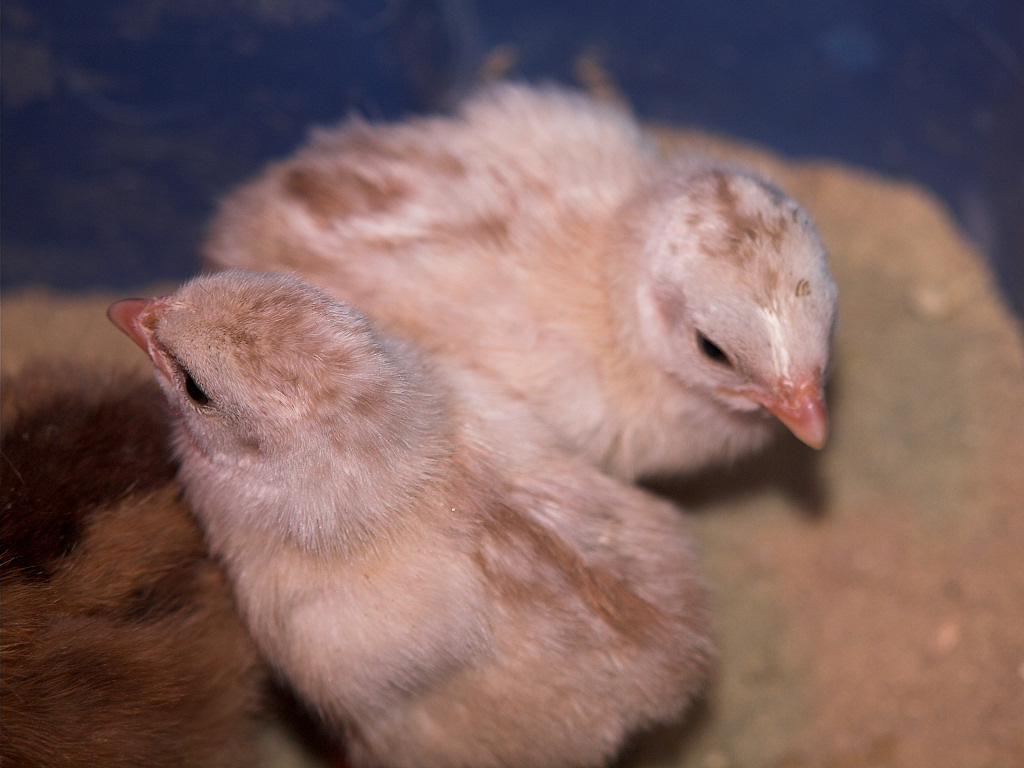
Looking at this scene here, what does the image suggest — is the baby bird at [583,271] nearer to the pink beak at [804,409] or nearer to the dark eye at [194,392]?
the pink beak at [804,409]

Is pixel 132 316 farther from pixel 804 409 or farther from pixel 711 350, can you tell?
pixel 804 409

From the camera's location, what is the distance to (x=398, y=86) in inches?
112

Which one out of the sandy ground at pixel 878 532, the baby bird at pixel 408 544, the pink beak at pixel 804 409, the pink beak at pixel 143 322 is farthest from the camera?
the sandy ground at pixel 878 532

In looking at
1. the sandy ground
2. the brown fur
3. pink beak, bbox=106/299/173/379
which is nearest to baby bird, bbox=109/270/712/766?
pink beak, bbox=106/299/173/379

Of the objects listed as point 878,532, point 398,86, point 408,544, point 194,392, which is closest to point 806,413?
point 408,544

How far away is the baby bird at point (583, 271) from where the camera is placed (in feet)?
5.40

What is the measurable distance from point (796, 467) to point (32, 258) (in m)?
2.37

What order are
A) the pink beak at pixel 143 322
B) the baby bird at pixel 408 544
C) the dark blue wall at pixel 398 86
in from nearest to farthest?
the baby bird at pixel 408 544 < the pink beak at pixel 143 322 < the dark blue wall at pixel 398 86

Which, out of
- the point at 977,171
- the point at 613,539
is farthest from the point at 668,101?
the point at 613,539

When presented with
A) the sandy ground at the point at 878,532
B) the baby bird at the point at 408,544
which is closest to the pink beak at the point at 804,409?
the baby bird at the point at 408,544

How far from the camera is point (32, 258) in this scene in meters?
2.50

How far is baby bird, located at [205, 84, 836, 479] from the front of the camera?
1645 millimetres

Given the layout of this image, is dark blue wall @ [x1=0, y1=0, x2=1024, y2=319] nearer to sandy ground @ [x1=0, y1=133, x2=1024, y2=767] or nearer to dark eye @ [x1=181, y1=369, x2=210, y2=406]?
sandy ground @ [x1=0, y1=133, x2=1024, y2=767]

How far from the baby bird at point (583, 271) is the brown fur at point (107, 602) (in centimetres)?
51
